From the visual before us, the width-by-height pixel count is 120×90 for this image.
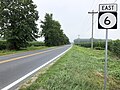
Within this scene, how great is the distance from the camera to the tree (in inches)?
1842

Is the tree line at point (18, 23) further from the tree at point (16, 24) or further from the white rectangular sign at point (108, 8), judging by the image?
the white rectangular sign at point (108, 8)

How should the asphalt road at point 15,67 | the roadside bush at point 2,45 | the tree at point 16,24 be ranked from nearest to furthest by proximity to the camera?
the asphalt road at point 15,67
the tree at point 16,24
the roadside bush at point 2,45

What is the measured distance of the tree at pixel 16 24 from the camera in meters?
46.8

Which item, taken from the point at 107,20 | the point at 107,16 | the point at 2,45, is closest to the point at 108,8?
the point at 107,16

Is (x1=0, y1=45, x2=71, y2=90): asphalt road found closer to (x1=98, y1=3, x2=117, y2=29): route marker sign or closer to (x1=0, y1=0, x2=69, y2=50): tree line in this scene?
(x1=98, y1=3, x2=117, y2=29): route marker sign

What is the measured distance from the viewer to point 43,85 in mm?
8758

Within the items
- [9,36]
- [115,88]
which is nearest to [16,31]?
[9,36]

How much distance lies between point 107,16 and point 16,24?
40.5m

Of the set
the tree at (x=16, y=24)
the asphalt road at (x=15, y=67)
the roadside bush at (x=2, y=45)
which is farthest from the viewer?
the roadside bush at (x=2, y=45)

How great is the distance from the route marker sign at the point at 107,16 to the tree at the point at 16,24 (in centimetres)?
3892

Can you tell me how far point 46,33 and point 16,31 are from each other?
4961 cm

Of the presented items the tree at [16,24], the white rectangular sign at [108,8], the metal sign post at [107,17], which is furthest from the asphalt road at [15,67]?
the tree at [16,24]

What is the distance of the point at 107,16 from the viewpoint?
8180mm

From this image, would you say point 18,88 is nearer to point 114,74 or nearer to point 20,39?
point 114,74
